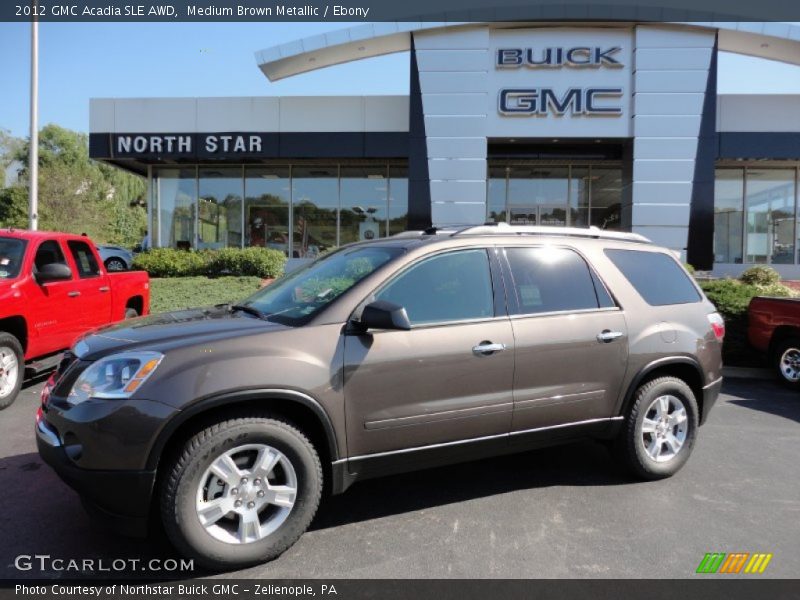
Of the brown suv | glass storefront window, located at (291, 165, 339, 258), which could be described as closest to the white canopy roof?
glass storefront window, located at (291, 165, 339, 258)

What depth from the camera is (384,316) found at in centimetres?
309

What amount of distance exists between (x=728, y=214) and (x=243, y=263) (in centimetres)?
1734

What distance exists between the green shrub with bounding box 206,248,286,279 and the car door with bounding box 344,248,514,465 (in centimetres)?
1314

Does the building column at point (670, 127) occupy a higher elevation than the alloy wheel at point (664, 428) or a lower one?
higher

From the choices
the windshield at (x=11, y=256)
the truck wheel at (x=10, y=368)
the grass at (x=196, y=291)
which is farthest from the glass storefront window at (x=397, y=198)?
the truck wheel at (x=10, y=368)

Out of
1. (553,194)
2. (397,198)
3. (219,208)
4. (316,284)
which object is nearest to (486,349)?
(316,284)

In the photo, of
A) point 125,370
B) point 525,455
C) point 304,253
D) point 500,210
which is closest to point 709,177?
point 500,210

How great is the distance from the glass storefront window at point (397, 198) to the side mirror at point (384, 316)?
17793mm

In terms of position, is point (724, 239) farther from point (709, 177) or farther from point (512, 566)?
point (512, 566)

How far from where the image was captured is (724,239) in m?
21.0

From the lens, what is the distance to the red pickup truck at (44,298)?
18.9 ft

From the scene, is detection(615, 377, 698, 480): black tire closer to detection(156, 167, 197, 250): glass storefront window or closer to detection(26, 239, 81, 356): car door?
detection(26, 239, 81, 356): car door

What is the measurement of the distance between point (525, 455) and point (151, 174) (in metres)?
20.4

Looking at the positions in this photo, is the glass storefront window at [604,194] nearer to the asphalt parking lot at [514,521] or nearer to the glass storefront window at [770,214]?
the glass storefront window at [770,214]
